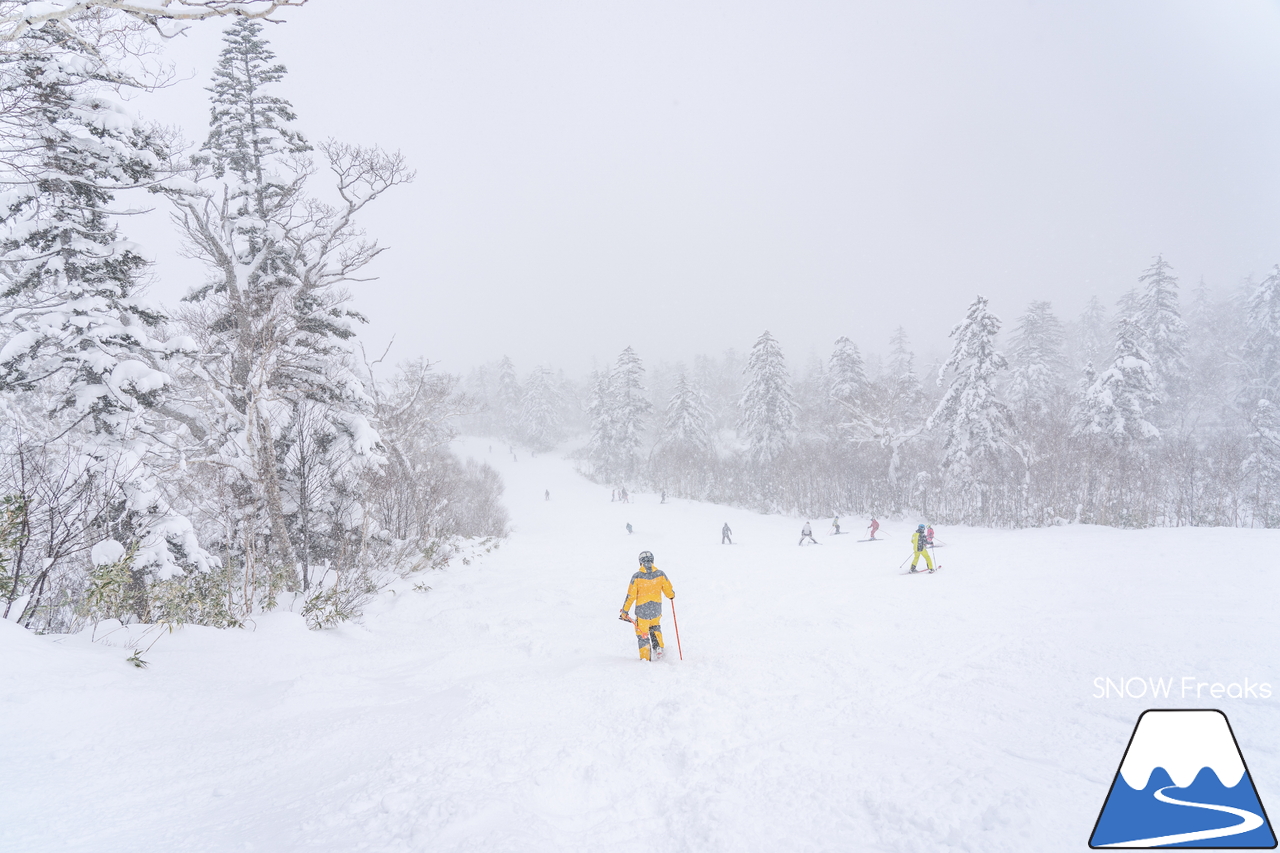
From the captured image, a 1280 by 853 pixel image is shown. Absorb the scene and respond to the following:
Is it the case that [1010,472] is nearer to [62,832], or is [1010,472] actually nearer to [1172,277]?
[1172,277]

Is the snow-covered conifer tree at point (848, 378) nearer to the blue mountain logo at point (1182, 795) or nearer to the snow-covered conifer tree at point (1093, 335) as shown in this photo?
the snow-covered conifer tree at point (1093, 335)

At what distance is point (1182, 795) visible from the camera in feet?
9.82

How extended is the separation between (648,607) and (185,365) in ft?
32.6

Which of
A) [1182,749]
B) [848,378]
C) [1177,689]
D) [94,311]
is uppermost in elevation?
[848,378]

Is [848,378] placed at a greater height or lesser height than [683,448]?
greater

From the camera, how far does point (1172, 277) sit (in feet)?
116

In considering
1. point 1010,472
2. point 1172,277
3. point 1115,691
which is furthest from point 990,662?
point 1172,277

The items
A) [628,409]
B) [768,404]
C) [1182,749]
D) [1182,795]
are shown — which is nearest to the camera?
[1182,795]

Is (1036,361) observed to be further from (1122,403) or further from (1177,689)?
(1177,689)

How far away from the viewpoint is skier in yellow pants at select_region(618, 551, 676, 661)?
6.99 m

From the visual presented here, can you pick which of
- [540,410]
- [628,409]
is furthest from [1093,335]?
[540,410]

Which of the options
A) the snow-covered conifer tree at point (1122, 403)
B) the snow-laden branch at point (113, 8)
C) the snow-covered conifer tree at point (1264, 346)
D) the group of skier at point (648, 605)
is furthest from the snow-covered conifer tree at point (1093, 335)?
the snow-laden branch at point (113, 8)

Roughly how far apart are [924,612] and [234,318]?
627 inches

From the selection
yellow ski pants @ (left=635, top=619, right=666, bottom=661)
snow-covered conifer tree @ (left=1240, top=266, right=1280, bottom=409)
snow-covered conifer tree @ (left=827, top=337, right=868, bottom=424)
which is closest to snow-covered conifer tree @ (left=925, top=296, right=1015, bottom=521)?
snow-covered conifer tree @ (left=827, top=337, right=868, bottom=424)
